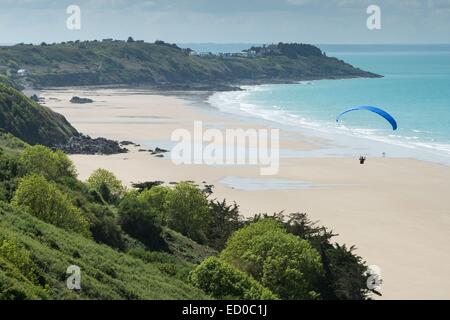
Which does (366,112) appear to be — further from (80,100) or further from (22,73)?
(22,73)

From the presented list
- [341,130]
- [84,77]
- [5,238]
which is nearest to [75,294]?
[5,238]


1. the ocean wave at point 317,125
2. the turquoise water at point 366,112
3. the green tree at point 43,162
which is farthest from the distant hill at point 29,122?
the green tree at point 43,162

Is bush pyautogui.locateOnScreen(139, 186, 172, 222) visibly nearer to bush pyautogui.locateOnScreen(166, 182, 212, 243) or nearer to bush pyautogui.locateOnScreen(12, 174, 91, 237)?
bush pyautogui.locateOnScreen(166, 182, 212, 243)

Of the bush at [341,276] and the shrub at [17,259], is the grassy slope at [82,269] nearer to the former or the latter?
the shrub at [17,259]

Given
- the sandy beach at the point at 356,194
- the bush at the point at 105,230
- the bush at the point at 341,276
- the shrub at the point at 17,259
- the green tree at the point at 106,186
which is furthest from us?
the green tree at the point at 106,186

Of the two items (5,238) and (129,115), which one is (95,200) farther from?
(129,115)

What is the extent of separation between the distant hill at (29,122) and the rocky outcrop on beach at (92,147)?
2.24 meters

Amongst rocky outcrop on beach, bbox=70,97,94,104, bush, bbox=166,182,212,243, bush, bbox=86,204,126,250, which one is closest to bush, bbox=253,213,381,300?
bush, bbox=166,182,212,243

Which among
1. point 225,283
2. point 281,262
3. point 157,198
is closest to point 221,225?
point 157,198

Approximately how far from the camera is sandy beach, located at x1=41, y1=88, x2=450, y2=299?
37.6 m

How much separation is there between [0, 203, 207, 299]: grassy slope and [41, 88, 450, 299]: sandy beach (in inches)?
470

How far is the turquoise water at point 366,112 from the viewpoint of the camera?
83875 mm

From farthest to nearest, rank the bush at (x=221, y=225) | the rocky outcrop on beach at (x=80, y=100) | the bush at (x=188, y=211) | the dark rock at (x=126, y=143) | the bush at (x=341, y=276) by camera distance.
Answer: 1. the rocky outcrop on beach at (x=80, y=100)
2. the dark rock at (x=126, y=143)
3. the bush at (x=188, y=211)
4. the bush at (x=221, y=225)
5. the bush at (x=341, y=276)

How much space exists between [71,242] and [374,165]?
1812 inches
